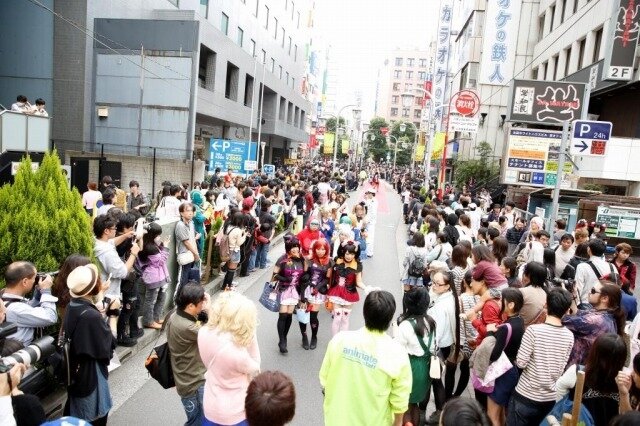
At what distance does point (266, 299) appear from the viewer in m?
6.47

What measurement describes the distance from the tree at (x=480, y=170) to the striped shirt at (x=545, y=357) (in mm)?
25787

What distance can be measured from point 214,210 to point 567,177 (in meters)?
14.1

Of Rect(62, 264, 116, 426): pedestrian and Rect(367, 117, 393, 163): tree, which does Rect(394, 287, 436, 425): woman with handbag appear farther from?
Rect(367, 117, 393, 163): tree

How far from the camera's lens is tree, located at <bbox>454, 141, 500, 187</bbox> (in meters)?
29.3

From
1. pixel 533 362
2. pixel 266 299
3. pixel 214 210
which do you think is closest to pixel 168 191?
pixel 214 210

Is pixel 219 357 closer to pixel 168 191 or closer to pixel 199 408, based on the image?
pixel 199 408

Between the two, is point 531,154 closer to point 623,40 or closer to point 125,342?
point 623,40

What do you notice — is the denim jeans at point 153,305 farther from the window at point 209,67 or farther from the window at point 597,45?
the window at point 597,45

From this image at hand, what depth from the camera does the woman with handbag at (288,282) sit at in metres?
6.44

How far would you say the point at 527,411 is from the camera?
403 cm

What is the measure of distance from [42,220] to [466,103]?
16948 mm

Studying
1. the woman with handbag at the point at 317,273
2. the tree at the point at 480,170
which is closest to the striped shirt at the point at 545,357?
the woman with handbag at the point at 317,273

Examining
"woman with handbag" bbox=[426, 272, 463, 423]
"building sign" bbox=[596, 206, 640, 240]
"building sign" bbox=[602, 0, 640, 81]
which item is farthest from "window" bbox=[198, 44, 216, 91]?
"woman with handbag" bbox=[426, 272, 463, 423]

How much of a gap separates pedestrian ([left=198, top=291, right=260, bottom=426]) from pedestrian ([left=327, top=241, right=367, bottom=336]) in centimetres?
304
